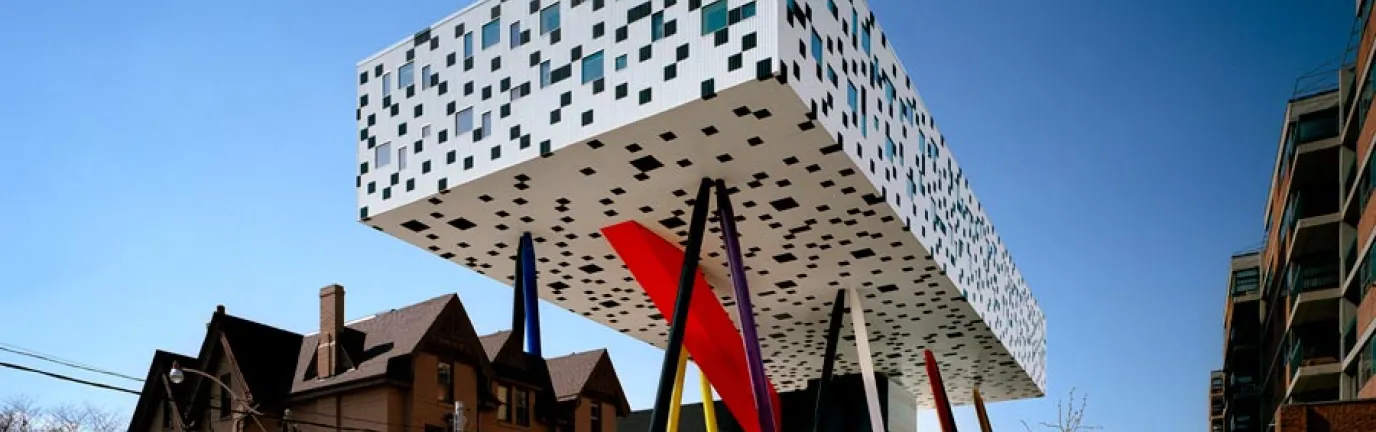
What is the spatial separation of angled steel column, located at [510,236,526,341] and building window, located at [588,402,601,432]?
427cm

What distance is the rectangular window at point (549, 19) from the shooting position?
1506 inches

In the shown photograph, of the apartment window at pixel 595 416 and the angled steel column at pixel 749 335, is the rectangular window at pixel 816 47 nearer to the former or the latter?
the angled steel column at pixel 749 335

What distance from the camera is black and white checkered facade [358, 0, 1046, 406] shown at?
34625 millimetres

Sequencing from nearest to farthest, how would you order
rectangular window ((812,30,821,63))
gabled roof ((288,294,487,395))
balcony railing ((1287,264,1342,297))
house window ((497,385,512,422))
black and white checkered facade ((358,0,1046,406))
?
black and white checkered facade ((358,0,1046,406)), rectangular window ((812,30,821,63)), gabled roof ((288,294,487,395)), house window ((497,385,512,422)), balcony railing ((1287,264,1342,297))

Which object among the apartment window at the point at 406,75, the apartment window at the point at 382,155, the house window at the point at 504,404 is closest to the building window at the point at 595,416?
the house window at the point at 504,404

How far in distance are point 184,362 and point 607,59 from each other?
627 inches

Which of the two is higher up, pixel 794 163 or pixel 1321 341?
pixel 794 163

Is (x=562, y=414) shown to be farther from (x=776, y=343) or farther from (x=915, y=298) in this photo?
(x=776, y=343)

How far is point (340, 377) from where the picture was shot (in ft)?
119

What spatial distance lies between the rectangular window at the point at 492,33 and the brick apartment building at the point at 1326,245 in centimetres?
2619

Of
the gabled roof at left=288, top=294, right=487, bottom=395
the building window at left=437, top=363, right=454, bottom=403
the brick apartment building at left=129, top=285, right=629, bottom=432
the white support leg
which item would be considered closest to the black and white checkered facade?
the white support leg

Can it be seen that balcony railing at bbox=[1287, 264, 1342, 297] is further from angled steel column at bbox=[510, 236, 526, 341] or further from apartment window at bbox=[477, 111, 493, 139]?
apartment window at bbox=[477, 111, 493, 139]

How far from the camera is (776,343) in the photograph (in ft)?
208

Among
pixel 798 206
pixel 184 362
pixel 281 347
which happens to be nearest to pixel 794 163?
pixel 798 206
